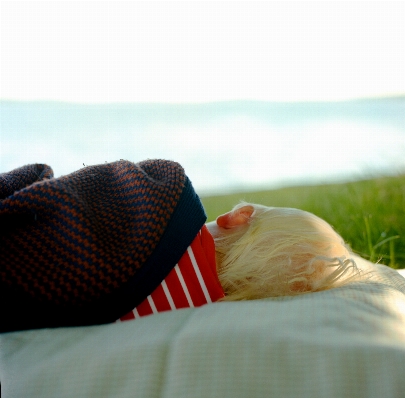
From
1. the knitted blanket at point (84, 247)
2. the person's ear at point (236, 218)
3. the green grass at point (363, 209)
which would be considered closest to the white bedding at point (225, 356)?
the knitted blanket at point (84, 247)

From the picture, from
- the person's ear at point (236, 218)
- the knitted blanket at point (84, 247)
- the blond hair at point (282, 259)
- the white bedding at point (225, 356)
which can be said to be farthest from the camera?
the person's ear at point (236, 218)

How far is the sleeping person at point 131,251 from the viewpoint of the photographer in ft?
2.53

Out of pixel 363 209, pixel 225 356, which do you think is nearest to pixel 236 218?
pixel 225 356

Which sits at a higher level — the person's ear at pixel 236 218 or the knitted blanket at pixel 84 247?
the knitted blanket at pixel 84 247

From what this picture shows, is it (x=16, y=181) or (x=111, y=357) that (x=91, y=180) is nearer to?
(x=16, y=181)

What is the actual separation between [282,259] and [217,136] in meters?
1.70

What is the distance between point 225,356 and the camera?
61 centimetres

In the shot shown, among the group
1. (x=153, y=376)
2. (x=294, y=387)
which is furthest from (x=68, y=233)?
(x=294, y=387)

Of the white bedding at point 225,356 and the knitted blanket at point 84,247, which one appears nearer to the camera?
the white bedding at point 225,356

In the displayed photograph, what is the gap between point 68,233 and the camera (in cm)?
80

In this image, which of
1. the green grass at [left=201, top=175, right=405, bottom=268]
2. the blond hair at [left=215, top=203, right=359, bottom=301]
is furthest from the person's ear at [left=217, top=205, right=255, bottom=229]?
the green grass at [left=201, top=175, right=405, bottom=268]

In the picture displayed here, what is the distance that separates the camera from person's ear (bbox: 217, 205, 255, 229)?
1.06 metres

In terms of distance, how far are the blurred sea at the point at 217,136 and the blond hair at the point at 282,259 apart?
1230 millimetres

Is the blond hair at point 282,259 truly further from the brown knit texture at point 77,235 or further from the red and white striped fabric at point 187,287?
the brown knit texture at point 77,235
